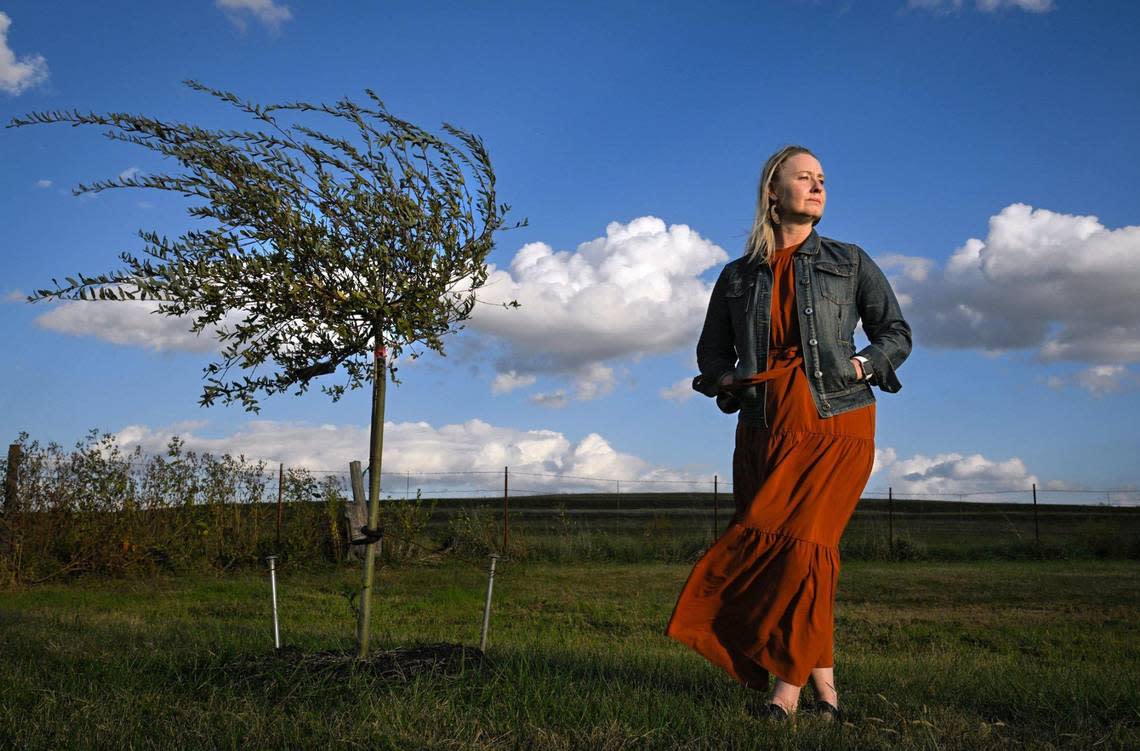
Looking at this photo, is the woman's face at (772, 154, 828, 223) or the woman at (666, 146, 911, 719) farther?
the woman's face at (772, 154, 828, 223)

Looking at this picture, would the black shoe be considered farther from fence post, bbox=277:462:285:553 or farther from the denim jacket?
fence post, bbox=277:462:285:553

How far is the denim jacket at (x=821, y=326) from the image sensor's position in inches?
143

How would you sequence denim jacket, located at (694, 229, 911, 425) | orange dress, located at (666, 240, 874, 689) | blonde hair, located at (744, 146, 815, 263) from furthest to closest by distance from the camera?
blonde hair, located at (744, 146, 815, 263)
denim jacket, located at (694, 229, 911, 425)
orange dress, located at (666, 240, 874, 689)

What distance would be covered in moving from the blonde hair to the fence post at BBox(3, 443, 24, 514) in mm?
11877

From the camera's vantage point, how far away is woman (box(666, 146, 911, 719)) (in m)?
3.49

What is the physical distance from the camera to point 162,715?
379 centimetres

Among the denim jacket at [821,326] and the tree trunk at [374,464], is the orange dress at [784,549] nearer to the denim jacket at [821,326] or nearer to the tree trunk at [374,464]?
the denim jacket at [821,326]

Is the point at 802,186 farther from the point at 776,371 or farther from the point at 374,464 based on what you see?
the point at 374,464

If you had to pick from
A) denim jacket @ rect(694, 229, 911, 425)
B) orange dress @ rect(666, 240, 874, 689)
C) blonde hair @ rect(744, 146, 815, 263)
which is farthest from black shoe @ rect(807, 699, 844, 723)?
blonde hair @ rect(744, 146, 815, 263)

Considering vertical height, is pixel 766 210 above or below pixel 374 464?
above

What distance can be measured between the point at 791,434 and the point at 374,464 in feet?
6.61

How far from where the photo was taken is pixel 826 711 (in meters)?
3.59

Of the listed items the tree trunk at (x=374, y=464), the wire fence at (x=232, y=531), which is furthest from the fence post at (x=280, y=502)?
the tree trunk at (x=374, y=464)

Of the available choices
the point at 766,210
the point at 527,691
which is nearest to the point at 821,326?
the point at 766,210
